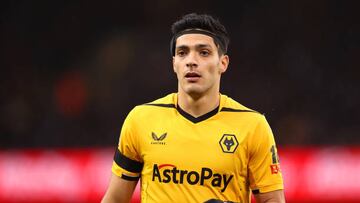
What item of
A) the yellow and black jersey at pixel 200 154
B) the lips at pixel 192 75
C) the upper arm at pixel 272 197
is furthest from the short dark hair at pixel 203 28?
the upper arm at pixel 272 197

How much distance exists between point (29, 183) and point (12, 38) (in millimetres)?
2238

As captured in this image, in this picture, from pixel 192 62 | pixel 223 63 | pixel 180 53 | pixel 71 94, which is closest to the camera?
pixel 192 62

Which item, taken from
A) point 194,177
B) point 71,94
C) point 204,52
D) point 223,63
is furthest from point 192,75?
point 71,94

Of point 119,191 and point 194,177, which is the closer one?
point 194,177

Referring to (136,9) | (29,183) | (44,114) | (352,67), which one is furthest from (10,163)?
(352,67)

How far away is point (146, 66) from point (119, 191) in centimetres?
487

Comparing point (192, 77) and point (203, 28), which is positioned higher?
point (203, 28)

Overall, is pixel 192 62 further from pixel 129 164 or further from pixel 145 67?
pixel 145 67

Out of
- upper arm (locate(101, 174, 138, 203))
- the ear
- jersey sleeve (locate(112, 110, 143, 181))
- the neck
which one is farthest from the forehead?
upper arm (locate(101, 174, 138, 203))

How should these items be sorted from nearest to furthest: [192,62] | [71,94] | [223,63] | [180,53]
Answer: [192,62] < [180,53] < [223,63] < [71,94]

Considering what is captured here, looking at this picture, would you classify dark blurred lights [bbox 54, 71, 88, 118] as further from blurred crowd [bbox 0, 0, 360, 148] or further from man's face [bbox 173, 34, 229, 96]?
man's face [bbox 173, 34, 229, 96]

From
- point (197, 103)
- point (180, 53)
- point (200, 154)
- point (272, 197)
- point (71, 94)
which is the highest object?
point (180, 53)

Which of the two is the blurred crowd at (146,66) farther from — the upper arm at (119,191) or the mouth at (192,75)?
the mouth at (192,75)

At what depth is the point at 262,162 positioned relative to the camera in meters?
4.06
